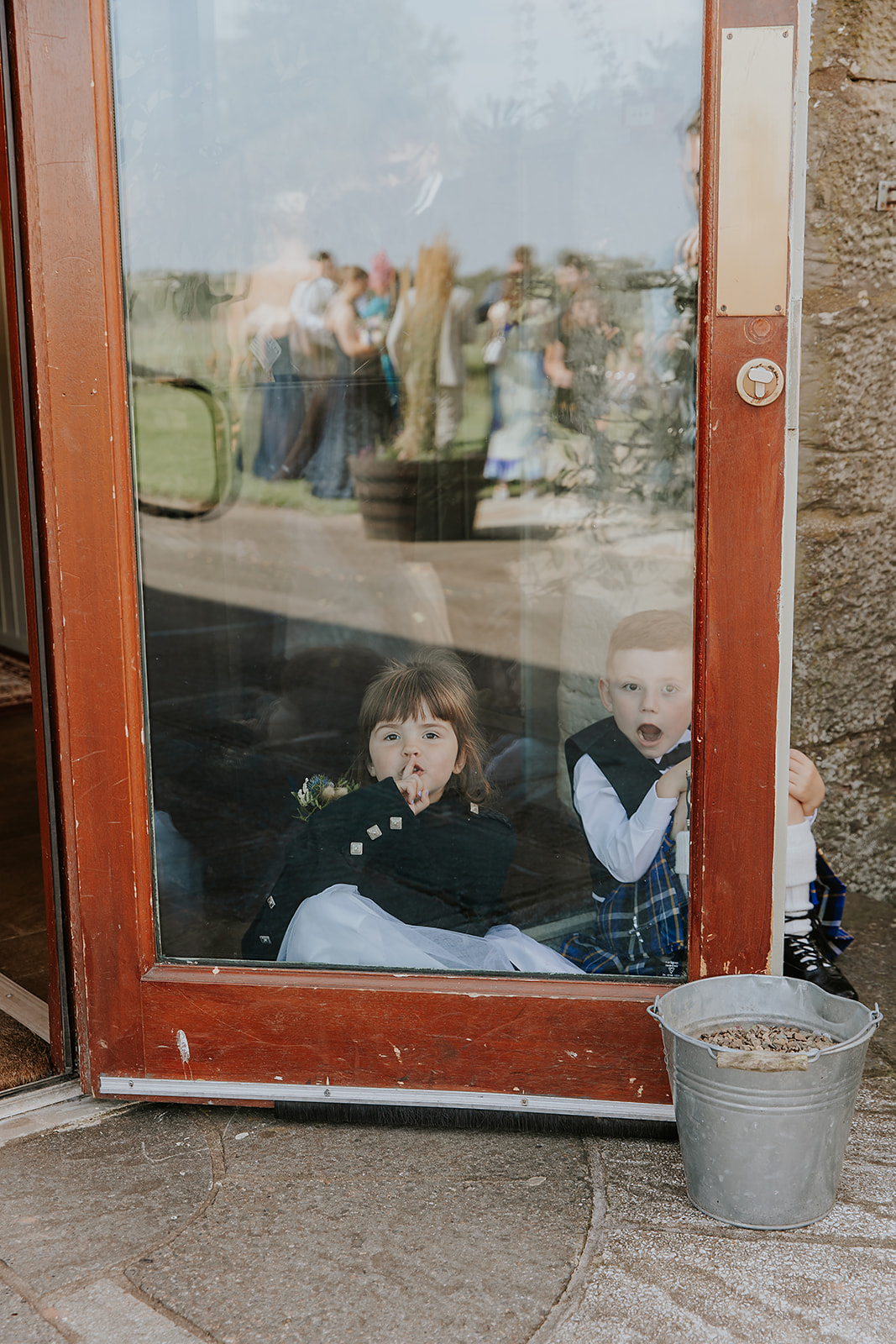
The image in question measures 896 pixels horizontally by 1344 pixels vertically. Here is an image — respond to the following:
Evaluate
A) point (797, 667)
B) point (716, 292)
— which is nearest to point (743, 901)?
point (716, 292)

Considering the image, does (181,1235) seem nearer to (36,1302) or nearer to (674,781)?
(36,1302)

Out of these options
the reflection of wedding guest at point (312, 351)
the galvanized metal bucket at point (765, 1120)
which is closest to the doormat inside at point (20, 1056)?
the galvanized metal bucket at point (765, 1120)

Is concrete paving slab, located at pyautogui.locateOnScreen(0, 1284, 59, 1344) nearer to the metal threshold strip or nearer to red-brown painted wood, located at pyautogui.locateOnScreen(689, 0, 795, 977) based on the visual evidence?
the metal threshold strip

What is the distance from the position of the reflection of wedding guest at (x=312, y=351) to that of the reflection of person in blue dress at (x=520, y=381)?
577 mm

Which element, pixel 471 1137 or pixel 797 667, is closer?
pixel 471 1137

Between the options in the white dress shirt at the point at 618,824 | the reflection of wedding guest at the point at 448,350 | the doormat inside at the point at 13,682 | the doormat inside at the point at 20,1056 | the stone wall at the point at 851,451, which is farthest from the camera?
the doormat inside at the point at 13,682

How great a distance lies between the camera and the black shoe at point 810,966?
2187mm

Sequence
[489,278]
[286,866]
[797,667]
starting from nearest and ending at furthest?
1. [286,866]
2. [797,667]
3. [489,278]

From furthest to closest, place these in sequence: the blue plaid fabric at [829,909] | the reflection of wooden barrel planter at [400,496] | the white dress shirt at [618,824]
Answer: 1. the reflection of wooden barrel planter at [400,496]
2. the blue plaid fabric at [829,909]
3. the white dress shirt at [618,824]

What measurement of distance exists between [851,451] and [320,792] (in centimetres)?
142

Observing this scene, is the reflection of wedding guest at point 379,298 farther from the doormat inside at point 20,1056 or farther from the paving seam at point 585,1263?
the paving seam at point 585,1263

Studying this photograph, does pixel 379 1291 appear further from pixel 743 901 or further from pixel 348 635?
pixel 348 635

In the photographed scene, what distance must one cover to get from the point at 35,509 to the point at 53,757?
40 centimetres

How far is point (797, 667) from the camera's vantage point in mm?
2779
